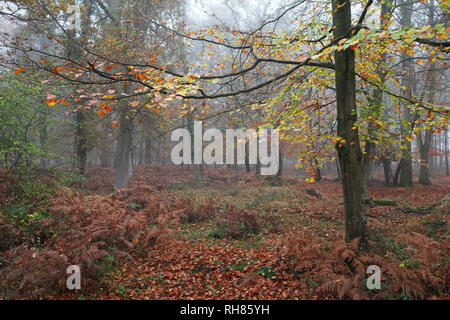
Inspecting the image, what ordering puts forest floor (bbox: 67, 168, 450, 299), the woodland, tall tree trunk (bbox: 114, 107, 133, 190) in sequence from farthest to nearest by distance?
tall tree trunk (bbox: 114, 107, 133, 190)
forest floor (bbox: 67, 168, 450, 299)
the woodland

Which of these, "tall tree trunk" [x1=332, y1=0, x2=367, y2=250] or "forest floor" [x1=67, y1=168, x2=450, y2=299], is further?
"tall tree trunk" [x1=332, y1=0, x2=367, y2=250]

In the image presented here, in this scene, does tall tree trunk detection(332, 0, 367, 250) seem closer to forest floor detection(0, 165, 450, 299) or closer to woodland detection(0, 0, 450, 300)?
woodland detection(0, 0, 450, 300)

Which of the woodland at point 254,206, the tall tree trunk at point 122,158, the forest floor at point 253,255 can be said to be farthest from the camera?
the tall tree trunk at point 122,158

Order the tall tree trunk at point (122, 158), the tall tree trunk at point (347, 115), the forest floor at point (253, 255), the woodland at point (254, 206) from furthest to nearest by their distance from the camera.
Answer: the tall tree trunk at point (122, 158)
the tall tree trunk at point (347, 115)
the forest floor at point (253, 255)
the woodland at point (254, 206)

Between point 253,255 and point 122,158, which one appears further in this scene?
point 122,158

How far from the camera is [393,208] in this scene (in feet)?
32.1
